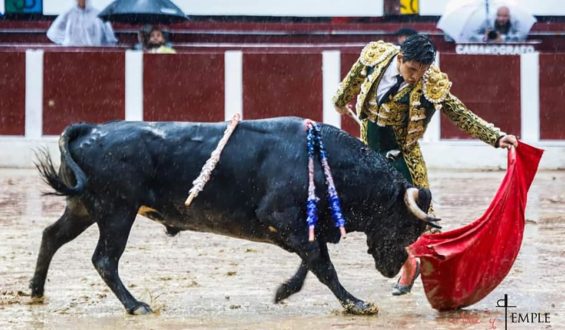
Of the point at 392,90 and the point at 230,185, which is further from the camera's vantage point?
the point at 392,90

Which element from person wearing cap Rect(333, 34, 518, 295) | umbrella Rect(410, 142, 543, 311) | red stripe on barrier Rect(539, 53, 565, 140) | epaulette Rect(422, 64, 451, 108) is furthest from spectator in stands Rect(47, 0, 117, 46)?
umbrella Rect(410, 142, 543, 311)

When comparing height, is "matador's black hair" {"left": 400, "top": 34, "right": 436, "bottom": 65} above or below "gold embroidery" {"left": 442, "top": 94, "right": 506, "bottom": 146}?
above

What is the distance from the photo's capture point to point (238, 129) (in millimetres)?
4609

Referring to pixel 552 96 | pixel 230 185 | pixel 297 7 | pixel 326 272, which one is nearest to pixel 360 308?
pixel 326 272

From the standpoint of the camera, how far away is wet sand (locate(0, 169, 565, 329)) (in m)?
4.32

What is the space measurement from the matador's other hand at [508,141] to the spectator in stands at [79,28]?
799 cm

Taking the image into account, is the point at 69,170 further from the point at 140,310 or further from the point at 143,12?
the point at 143,12

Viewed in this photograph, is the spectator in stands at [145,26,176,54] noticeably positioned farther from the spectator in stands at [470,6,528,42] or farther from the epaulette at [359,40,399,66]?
the epaulette at [359,40,399,66]

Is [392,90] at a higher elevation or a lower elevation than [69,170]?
higher

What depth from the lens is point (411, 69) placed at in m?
4.56

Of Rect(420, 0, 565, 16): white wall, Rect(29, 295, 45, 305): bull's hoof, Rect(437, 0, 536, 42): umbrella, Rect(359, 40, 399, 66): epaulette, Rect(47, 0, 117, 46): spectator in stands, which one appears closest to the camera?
Rect(29, 295, 45, 305): bull's hoof

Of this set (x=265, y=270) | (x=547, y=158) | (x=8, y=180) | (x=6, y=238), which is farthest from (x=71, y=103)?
(x=265, y=270)

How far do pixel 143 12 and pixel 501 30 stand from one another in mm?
3271

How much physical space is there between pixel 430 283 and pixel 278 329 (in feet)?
2.20
